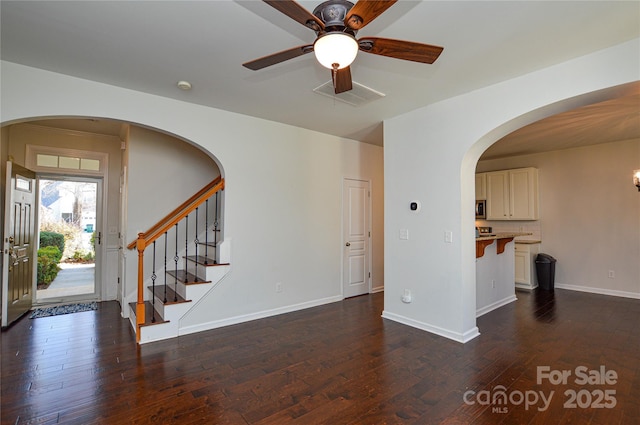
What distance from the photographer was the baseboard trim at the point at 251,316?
3.67 meters

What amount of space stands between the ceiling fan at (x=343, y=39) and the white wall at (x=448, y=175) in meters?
1.61

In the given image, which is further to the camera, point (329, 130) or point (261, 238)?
point (329, 130)

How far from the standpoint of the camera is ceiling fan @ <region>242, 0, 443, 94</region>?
5.38 feet

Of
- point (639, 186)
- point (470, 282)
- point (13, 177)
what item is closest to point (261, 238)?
point (470, 282)

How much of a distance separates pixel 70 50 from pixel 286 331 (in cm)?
348

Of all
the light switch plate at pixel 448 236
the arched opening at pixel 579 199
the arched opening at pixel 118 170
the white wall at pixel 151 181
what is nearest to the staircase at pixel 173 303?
the arched opening at pixel 118 170

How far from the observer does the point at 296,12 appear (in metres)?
1.63

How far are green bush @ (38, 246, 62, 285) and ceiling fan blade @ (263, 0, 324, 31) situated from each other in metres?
5.85

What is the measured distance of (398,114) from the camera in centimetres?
411

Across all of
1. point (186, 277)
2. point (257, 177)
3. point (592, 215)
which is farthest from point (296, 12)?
point (592, 215)

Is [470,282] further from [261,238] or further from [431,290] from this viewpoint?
[261,238]

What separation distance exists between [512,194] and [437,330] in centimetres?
426

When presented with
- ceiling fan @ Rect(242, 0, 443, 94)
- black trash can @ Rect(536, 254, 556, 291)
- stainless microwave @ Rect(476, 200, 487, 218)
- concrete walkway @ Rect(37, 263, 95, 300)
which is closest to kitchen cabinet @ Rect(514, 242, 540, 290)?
black trash can @ Rect(536, 254, 556, 291)

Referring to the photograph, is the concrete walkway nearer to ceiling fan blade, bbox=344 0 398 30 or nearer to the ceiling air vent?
the ceiling air vent
